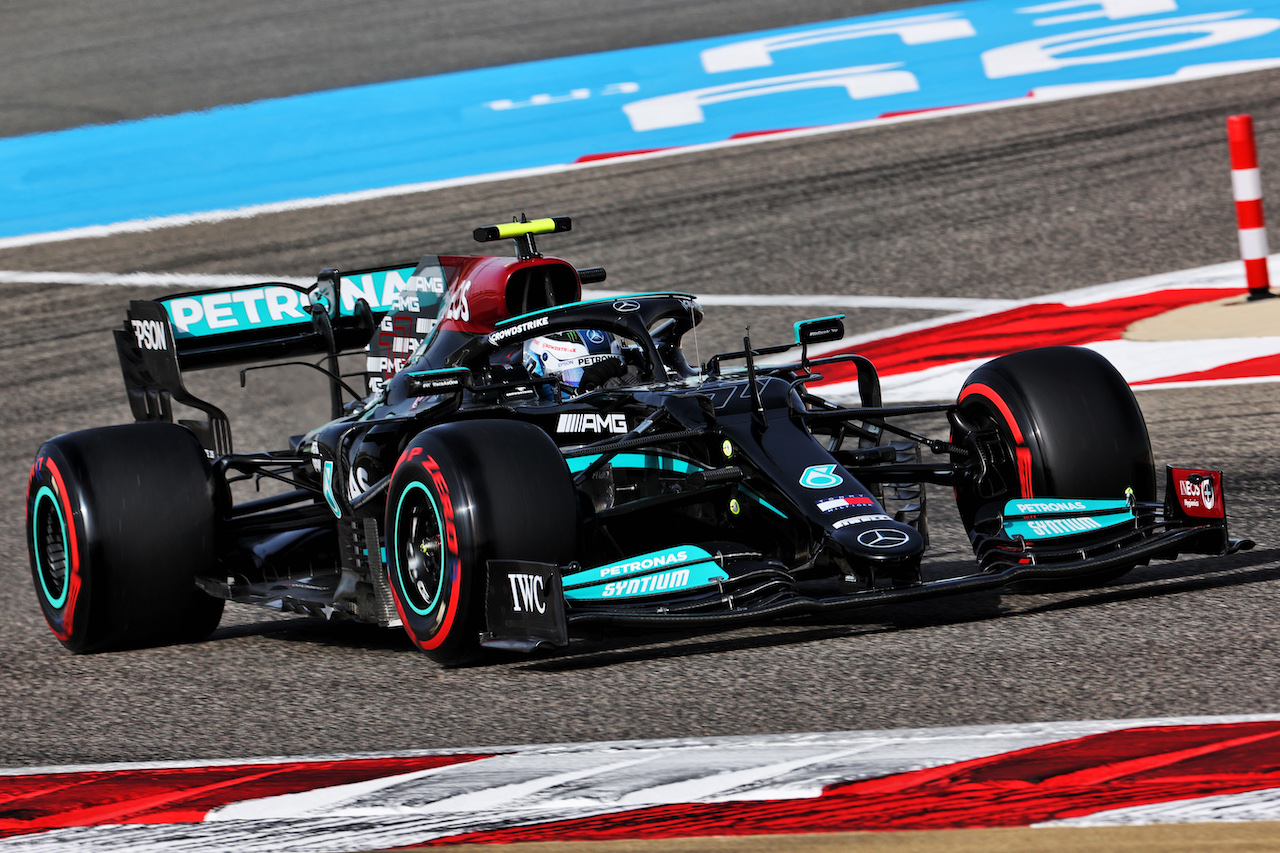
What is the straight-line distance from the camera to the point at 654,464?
6.16 metres

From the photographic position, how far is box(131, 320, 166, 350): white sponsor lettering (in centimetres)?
808

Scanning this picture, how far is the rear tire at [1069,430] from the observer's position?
6062 mm

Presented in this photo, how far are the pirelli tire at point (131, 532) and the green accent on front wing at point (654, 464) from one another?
5.56 ft

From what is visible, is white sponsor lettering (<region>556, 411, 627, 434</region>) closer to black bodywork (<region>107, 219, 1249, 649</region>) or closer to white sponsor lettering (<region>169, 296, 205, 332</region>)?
black bodywork (<region>107, 219, 1249, 649</region>)

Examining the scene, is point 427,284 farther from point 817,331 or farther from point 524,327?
point 817,331

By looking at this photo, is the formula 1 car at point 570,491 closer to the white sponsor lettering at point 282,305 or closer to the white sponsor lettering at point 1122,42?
the white sponsor lettering at point 282,305

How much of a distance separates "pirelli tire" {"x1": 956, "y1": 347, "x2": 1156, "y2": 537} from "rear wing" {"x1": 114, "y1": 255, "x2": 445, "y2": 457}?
2.94m

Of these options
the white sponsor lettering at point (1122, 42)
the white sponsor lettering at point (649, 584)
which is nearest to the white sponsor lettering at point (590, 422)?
the white sponsor lettering at point (649, 584)

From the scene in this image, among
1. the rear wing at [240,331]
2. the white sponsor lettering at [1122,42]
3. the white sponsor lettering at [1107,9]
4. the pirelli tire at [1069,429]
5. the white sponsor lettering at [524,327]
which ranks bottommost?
the pirelli tire at [1069,429]

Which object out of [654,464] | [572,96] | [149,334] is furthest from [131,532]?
[572,96]

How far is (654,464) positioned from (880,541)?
0.95 m

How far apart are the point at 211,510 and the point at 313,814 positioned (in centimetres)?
309

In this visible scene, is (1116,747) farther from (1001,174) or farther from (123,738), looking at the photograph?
(1001,174)

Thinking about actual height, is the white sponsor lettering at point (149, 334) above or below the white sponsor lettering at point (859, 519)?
above
